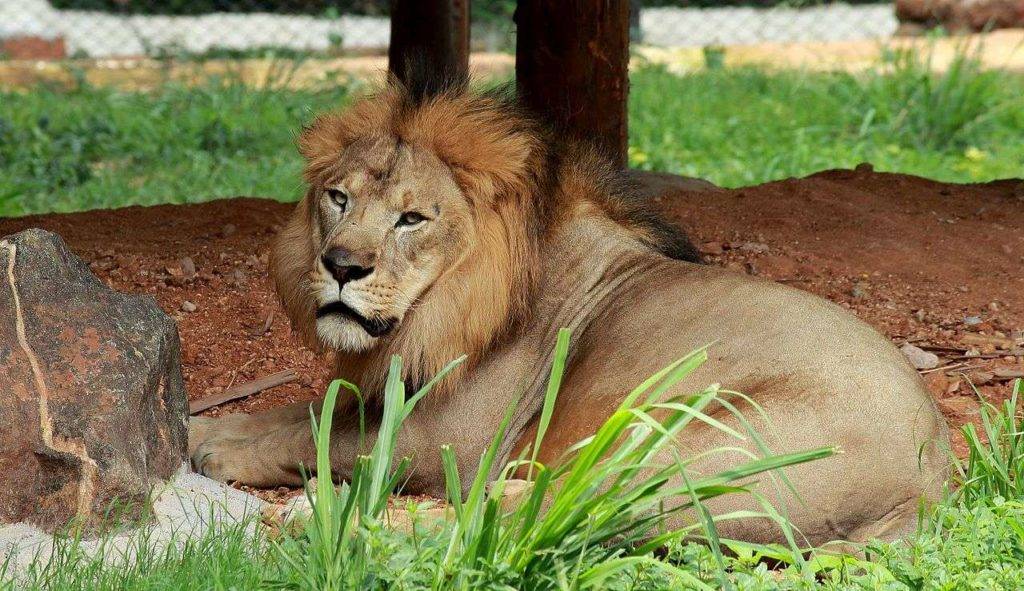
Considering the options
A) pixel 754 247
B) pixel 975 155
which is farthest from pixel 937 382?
pixel 975 155

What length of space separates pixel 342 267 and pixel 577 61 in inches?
87.4

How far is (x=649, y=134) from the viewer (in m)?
9.81

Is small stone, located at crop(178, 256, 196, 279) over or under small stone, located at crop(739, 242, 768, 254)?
under

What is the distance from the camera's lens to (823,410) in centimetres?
312

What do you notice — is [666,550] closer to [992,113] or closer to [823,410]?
[823,410]

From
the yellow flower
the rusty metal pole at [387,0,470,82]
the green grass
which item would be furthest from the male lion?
the yellow flower

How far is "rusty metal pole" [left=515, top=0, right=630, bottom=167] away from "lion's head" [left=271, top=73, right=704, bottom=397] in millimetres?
1504

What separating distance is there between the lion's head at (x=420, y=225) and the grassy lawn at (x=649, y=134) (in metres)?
4.45

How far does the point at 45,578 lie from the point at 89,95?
896 centimetres

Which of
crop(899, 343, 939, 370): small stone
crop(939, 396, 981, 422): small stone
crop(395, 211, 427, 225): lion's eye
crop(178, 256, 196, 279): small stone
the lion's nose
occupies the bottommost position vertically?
crop(939, 396, 981, 422): small stone

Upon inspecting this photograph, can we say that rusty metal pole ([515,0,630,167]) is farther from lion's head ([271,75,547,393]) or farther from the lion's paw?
the lion's paw

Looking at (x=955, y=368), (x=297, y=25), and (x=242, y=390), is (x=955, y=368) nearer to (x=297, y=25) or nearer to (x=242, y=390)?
(x=242, y=390)

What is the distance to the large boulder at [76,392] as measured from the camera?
3.12 metres

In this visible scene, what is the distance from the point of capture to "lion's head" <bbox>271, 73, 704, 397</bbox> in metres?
3.51
